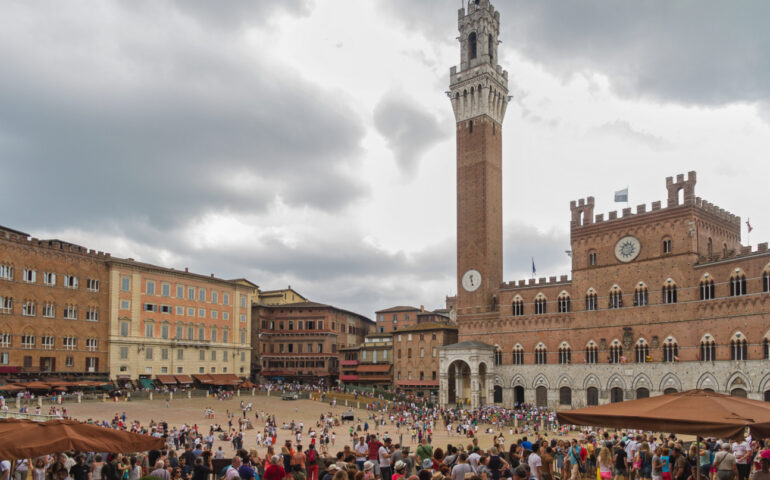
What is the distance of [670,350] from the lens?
54125mm

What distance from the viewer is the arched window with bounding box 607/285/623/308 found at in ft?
191

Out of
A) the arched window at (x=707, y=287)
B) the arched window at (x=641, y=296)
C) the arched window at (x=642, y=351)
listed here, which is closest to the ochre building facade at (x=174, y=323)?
the arched window at (x=642, y=351)

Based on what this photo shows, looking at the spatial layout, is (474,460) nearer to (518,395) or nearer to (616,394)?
(616,394)

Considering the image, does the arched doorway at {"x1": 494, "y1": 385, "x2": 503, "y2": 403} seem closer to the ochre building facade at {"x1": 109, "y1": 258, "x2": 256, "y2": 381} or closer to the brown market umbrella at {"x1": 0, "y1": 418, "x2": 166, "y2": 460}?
the ochre building facade at {"x1": 109, "y1": 258, "x2": 256, "y2": 381}

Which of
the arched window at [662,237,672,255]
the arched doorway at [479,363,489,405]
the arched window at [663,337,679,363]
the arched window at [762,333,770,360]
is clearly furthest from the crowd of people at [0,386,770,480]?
the arched doorway at [479,363,489,405]

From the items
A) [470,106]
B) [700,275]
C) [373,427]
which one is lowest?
[373,427]

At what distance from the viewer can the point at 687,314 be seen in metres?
53.2

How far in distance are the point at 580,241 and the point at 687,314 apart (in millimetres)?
12471

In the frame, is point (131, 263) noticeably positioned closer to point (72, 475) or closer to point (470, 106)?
point (470, 106)

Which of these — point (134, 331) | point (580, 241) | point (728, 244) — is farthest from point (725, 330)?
point (134, 331)

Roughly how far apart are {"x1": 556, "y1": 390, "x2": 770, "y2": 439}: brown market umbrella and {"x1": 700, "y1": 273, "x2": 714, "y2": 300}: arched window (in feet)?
141

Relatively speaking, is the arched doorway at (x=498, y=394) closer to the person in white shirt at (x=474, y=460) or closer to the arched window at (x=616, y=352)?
the arched window at (x=616, y=352)

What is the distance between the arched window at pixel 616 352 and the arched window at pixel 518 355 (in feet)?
32.1

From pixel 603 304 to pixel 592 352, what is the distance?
15.0 ft
